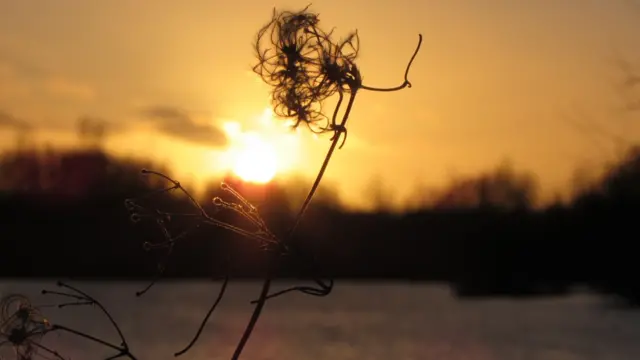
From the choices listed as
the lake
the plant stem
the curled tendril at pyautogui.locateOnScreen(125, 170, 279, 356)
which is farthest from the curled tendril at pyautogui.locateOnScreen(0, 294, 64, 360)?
the lake

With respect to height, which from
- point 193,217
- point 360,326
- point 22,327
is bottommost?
point 360,326

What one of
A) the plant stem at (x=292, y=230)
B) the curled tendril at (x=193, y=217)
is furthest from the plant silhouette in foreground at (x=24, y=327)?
the plant stem at (x=292, y=230)

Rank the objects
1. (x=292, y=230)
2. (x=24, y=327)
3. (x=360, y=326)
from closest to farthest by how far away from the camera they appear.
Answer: (x=292, y=230) < (x=24, y=327) < (x=360, y=326)

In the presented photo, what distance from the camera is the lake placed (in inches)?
1316

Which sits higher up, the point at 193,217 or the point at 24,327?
the point at 193,217

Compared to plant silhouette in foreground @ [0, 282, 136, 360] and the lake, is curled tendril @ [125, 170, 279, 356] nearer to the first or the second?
plant silhouette in foreground @ [0, 282, 136, 360]

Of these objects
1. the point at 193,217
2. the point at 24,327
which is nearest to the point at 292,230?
the point at 193,217

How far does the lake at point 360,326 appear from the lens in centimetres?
3342

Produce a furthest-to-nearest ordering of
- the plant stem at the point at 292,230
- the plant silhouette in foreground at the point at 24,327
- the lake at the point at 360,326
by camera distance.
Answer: the lake at the point at 360,326 < the plant silhouette in foreground at the point at 24,327 < the plant stem at the point at 292,230

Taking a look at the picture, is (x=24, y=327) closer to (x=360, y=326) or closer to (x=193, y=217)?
(x=193, y=217)

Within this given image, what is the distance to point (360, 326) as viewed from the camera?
1772 inches

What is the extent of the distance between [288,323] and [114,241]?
8516 mm

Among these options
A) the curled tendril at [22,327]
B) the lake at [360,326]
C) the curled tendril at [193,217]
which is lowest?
the lake at [360,326]

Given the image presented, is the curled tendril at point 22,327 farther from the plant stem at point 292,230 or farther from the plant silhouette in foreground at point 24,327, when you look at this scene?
the plant stem at point 292,230
